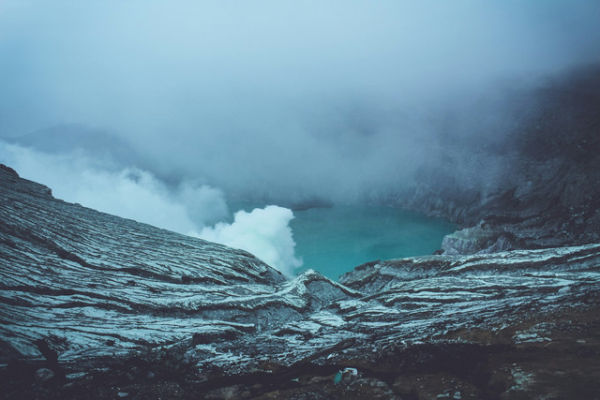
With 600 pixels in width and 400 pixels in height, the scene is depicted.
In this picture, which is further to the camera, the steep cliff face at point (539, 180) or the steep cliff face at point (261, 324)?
the steep cliff face at point (539, 180)

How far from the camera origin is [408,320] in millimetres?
19453

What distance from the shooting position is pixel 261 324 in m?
22.2

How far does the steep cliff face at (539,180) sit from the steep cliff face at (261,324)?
1625 inches

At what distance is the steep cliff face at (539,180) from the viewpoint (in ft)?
203

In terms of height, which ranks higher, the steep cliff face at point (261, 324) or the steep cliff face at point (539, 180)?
the steep cliff face at point (539, 180)

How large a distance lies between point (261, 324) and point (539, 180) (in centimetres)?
8612

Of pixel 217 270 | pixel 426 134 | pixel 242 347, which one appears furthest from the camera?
pixel 426 134

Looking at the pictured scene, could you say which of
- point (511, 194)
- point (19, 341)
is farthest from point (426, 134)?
point (19, 341)

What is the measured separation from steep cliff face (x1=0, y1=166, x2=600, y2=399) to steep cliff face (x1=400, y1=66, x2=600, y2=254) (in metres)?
41.3

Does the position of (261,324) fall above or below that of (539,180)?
below

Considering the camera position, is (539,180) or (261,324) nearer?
(261,324)

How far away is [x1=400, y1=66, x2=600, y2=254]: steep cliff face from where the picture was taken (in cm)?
6178

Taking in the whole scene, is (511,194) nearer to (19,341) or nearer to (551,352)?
(551,352)

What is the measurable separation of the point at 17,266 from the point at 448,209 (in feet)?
357
